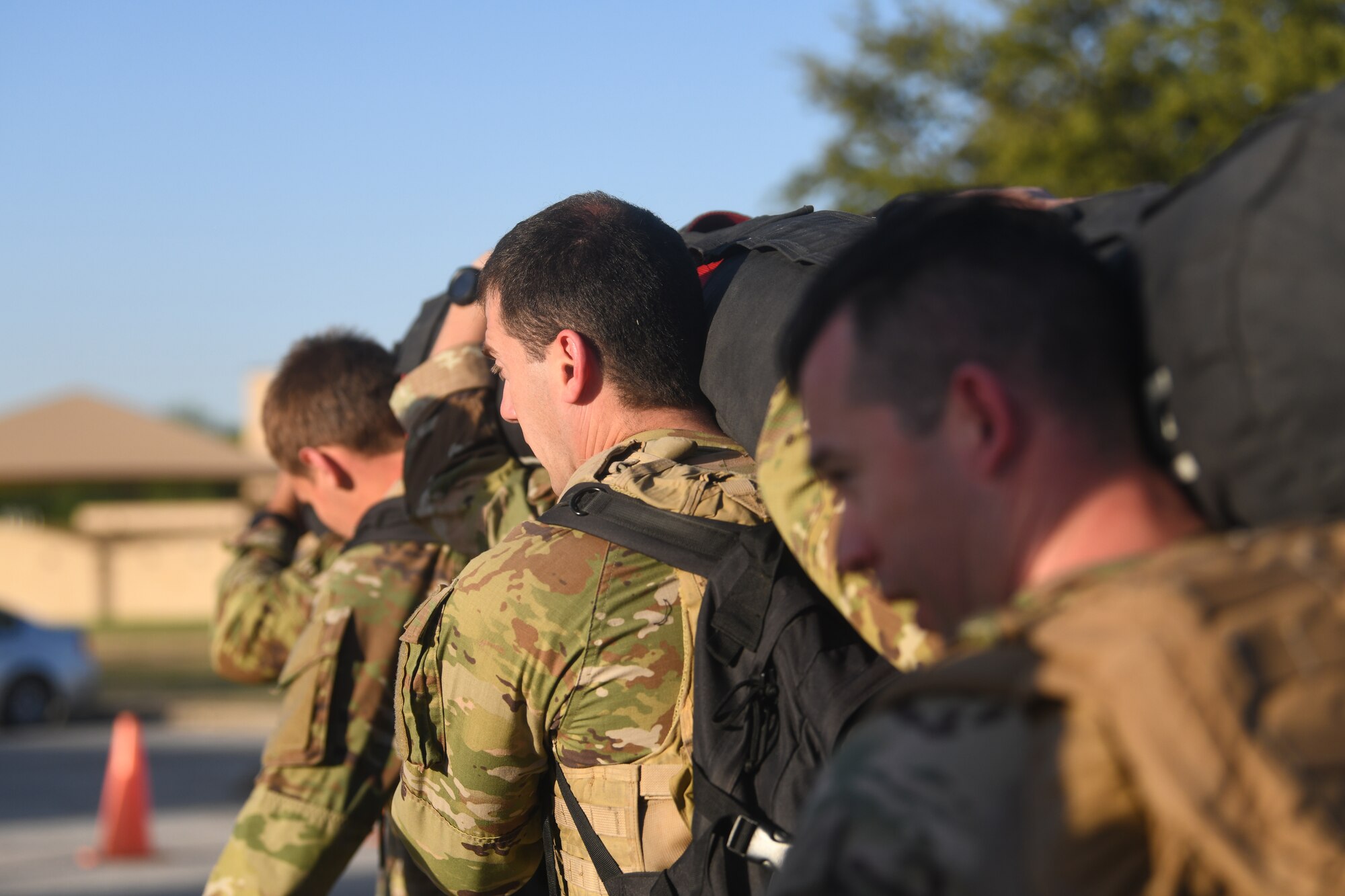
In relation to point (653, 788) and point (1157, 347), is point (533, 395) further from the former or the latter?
point (1157, 347)

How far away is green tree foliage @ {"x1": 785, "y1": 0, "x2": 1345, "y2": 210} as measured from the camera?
43.8ft

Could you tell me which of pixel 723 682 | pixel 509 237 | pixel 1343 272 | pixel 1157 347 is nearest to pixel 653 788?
pixel 723 682

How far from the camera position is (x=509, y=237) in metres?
2.47

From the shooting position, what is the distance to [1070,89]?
48.6 ft

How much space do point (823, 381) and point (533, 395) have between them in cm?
118

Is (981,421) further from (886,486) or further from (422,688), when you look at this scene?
(422,688)

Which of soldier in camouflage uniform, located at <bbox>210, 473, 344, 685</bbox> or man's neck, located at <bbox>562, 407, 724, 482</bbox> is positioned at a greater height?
man's neck, located at <bbox>562, 407, 724, 482</bbox>

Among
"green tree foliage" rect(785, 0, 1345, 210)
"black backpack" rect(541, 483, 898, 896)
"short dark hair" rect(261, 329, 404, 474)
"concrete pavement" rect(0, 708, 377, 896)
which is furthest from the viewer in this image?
"green tree foliage" rect(785, 0, 1345, 210)

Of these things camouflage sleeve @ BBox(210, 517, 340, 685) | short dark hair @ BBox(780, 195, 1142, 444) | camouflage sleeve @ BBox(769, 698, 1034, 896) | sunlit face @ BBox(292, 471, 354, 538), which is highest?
short dark hair @ BBox(780, 195, 1142, 444)

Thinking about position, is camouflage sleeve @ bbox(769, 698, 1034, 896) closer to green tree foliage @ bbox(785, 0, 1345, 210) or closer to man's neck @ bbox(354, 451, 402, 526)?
man's neck @ bbox(354, 451, 402, 526)

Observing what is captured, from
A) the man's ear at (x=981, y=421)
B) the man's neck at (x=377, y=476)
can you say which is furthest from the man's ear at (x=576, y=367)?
the man's neck at (x=377, y=476)

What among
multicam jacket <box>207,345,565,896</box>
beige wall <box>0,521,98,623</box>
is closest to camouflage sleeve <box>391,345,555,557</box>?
multicam jacket <box>207,345,565,896</box>

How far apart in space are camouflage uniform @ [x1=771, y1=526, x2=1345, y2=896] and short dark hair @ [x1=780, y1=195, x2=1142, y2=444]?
194 mm

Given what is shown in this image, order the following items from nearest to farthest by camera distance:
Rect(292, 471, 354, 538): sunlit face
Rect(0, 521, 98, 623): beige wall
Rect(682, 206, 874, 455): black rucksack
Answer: Rect(682, 206, 874, 455): black rucksack < Rect(292, 471, 354, 538): sunlit face < Rect(0, 521, 98, 623): beige wall
